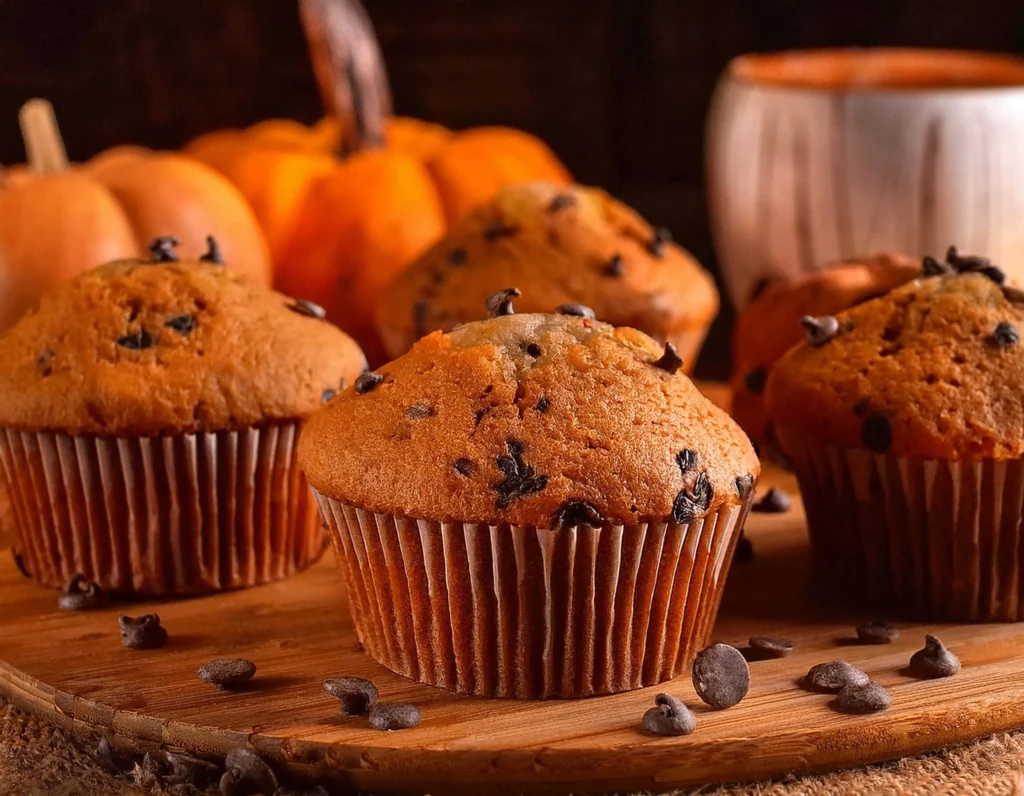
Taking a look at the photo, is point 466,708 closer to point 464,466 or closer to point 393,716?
point 393,716

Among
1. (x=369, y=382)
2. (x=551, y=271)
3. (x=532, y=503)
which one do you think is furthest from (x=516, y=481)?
(x=551, y=271)

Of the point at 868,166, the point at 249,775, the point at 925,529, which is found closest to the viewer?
the point at 249,775

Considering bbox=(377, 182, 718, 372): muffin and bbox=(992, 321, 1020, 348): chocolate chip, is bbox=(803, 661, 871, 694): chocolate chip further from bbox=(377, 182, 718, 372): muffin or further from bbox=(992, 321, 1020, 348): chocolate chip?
bbox=(377, 182, 718, 372): muffin

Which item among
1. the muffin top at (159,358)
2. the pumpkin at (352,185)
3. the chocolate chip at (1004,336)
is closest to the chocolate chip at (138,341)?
the muffin top at (159,358)

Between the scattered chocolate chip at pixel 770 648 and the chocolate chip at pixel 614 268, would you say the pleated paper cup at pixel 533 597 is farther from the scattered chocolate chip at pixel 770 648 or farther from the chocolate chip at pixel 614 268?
the chocolate chip at pixel 614 268

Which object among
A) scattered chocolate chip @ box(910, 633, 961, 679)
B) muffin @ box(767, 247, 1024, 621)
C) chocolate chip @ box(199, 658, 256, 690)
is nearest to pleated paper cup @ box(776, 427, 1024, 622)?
muffin @ box(767, 247, 1024, 621)

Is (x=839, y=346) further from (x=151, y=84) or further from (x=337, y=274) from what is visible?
(x=151, y=84)
